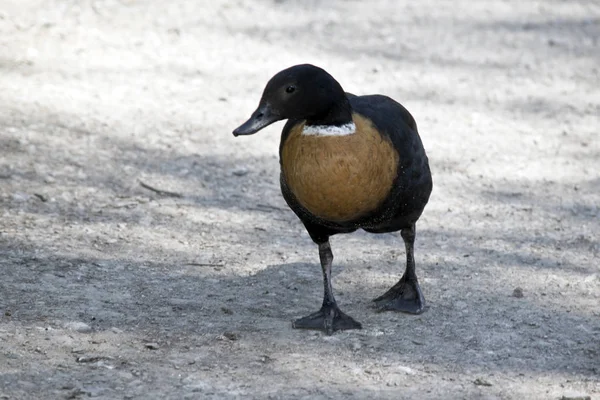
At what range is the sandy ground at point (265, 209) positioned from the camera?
479cm

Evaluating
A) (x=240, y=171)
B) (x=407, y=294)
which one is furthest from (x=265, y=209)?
(x=407, y=294)

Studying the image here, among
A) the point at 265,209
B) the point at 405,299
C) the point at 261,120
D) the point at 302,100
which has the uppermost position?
the point at 302,100

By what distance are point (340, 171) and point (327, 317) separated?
864mm

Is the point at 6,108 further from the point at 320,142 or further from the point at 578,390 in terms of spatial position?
the point at 578,390

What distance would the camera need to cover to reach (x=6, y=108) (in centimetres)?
800

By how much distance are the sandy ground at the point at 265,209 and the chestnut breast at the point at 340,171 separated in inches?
27.9

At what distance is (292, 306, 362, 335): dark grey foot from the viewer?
5219 mm

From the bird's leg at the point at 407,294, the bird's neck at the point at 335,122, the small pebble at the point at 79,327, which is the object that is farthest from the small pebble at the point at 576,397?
the small pebble at the point at 79,327

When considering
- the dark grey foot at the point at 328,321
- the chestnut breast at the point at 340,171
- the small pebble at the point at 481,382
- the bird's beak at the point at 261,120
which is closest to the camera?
the small pebble at the point at 481,382

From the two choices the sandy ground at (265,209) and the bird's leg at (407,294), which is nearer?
the sandy ground at (265,209)

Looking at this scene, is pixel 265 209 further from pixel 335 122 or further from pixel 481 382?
pixel 481 382

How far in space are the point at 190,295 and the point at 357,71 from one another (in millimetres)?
4312

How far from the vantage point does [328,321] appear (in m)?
5.23

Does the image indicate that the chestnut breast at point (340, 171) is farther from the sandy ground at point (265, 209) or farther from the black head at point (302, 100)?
the sandy ground at point (265, 209)
